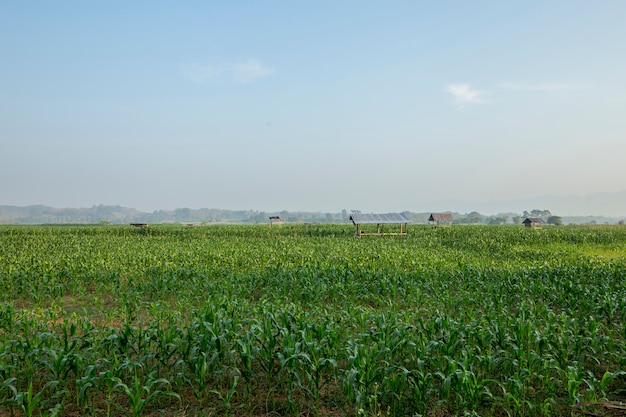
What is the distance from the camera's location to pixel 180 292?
41.9 ft

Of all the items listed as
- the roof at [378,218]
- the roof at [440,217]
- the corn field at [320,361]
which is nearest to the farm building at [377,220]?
the roof at [378,218]

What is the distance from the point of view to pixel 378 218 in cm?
4512

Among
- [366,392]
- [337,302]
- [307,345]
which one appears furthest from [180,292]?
[366,392]

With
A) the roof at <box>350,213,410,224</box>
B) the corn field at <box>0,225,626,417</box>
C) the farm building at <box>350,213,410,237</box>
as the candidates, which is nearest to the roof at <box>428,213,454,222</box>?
the farm building at <box>350,213,410,237</box>

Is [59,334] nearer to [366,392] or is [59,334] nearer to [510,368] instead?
[366,392]

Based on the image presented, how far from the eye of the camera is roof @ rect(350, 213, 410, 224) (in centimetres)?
4381

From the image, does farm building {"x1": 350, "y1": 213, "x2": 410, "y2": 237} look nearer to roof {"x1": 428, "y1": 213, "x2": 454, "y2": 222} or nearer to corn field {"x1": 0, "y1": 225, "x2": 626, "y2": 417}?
roof {"x1": 428, "y1": 213, "x2": 454, "y2": 222}

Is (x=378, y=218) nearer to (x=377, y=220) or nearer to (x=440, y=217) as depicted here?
(x=377, y=220)

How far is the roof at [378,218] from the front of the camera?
43812 mm

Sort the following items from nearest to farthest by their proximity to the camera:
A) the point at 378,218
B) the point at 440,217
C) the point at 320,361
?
1. the point at 320,361
2. the point at 378,218
3. the point at 440,217

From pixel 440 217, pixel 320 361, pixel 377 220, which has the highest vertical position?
pixel 440 217

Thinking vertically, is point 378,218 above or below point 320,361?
above

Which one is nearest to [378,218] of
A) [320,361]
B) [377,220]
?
[377,220]

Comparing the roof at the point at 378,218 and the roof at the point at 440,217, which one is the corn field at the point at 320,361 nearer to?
the roof at the point at 378,218
